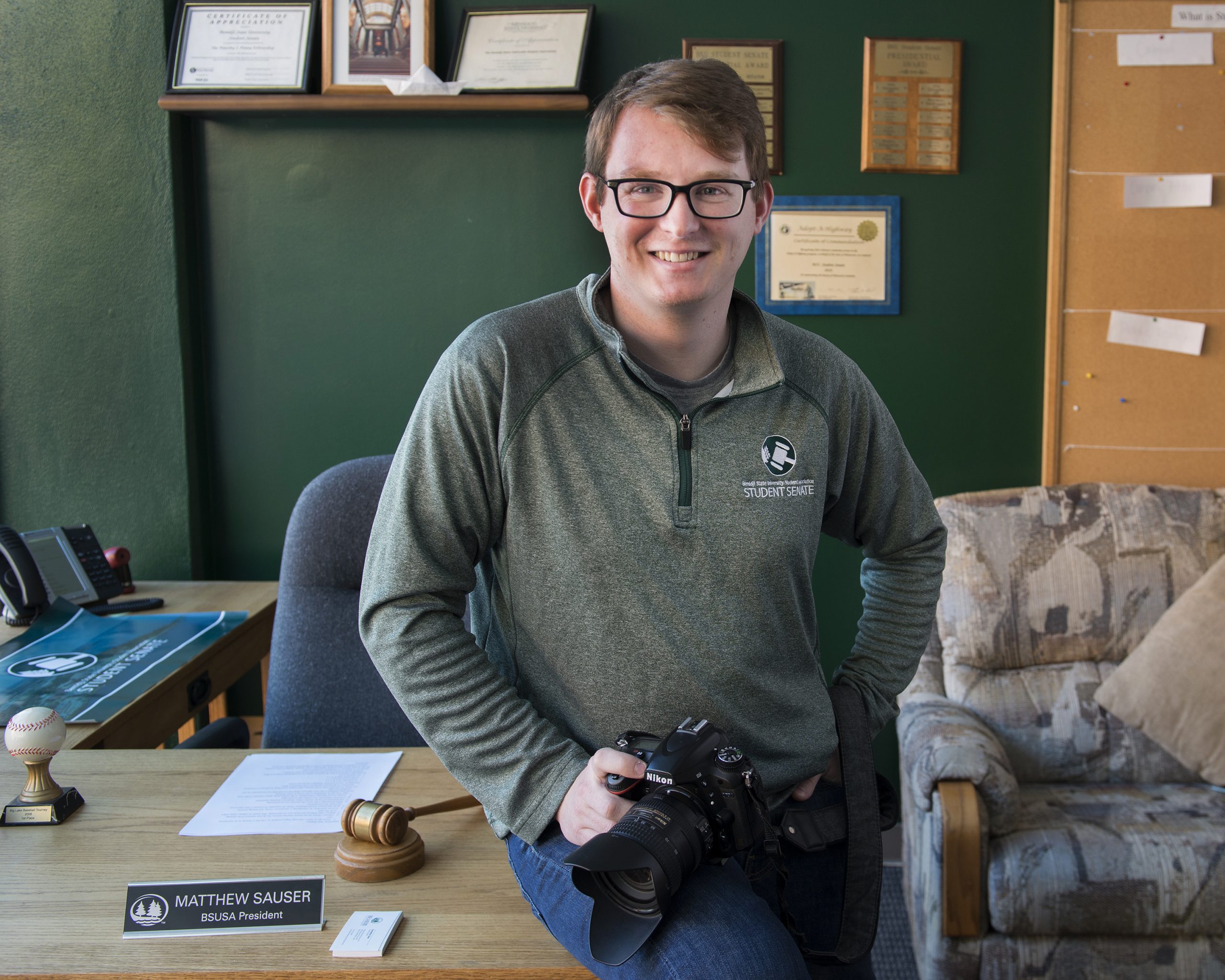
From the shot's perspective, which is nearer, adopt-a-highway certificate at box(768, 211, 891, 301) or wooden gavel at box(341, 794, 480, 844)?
wooden gavel at box(341, 794, 480, 844)

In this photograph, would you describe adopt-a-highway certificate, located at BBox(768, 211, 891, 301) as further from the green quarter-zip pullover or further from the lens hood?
the lens hood

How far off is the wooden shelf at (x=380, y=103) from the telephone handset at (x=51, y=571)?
110 cm

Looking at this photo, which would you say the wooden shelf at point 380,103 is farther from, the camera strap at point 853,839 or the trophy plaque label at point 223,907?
the trophy plaque label at point 223,907

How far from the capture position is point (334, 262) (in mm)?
2609

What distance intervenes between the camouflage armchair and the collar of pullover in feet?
3.62

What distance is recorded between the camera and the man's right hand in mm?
995

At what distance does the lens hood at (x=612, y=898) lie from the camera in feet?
2.86

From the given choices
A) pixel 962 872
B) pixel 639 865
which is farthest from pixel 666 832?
pixel 962 872

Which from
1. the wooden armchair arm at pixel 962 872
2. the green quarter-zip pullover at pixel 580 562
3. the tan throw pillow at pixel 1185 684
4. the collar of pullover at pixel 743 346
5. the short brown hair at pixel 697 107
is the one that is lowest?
the wooden armchair arm at pixel 962 872

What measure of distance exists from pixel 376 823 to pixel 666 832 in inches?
15.4

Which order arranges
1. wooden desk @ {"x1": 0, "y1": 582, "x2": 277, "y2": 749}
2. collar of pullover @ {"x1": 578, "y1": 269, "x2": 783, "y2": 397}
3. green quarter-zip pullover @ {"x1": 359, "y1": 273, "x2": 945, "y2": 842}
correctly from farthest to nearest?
wooden desk @ {"x1": 0, "y1": 582, "x2": 277, "y2": 749} → collar of pullover @ {"x1": 578, "y1": 269, "x2": 783, "y2": 397} → green quarter-zip pullover @ {"x1": 359, "y1": 273, "x2": 945, "y2": 842}

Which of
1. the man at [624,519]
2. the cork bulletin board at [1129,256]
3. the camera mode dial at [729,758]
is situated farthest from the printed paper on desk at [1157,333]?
the camera mode dial at [729,758]

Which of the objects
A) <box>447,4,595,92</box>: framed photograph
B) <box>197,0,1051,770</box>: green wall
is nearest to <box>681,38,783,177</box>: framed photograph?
<box>197,0,1051,770</box>: green wall

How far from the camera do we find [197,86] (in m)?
2.44
